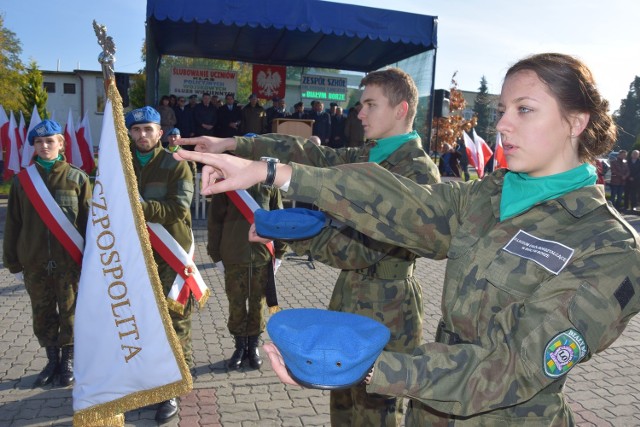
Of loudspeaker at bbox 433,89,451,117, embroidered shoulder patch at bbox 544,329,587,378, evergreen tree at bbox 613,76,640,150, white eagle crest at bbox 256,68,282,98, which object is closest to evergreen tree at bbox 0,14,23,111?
white eagle crest at bbox 256,68,282,98

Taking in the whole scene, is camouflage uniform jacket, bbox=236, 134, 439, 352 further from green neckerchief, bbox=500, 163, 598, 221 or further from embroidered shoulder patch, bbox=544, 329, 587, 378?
embroidered shoulder patch, bbox=544, 329, 587, 378

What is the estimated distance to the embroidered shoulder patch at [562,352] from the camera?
1181 millimetres

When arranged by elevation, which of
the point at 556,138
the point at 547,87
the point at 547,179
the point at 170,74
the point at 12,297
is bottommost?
the point at 12,297

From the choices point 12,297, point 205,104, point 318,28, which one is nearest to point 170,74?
point 205,104

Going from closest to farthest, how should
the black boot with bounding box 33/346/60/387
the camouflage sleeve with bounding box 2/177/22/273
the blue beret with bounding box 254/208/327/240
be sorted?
the blue beret with bounding box 254/208/327/240 < the black boot with bounding box 33/346/60/387 < the camouflage sleeve with bounding box 2/177/22/273

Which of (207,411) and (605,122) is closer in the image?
(605,122)

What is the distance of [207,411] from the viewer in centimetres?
384

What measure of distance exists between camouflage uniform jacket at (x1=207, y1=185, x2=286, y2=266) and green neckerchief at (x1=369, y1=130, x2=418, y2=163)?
2.02 m

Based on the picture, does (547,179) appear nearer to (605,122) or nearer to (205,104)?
(605,122)

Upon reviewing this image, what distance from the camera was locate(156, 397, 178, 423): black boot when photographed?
3.69 meters

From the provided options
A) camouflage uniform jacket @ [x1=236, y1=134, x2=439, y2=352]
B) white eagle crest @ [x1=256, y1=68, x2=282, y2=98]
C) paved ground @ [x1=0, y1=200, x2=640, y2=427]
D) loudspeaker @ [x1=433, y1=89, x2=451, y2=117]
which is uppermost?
white eagle crest @ [x1=256, y1=68, x2=282, y2=98]

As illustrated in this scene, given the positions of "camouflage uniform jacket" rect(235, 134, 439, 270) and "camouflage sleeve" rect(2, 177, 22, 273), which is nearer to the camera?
"camouflage uniform jacket" rect(235, 134, 439, 270)

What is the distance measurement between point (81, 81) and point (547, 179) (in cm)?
5673

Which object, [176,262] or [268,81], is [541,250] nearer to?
[176,262]
